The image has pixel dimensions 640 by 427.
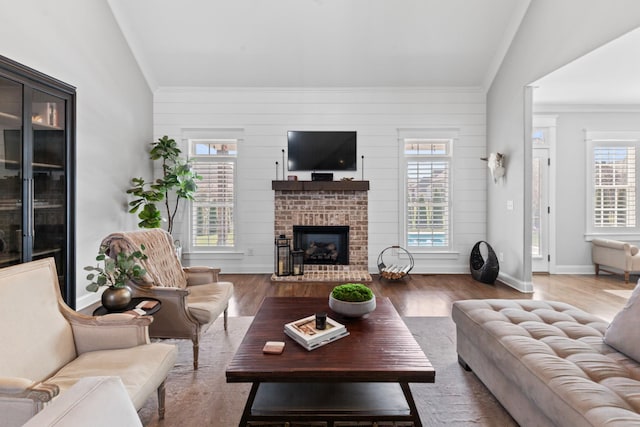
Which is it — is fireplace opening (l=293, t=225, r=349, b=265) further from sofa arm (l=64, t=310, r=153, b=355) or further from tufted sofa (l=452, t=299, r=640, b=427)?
sofa arm (l=64, t=310, r=153, b=355)

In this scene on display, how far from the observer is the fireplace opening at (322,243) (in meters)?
5.53

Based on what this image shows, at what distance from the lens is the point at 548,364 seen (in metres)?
1.55

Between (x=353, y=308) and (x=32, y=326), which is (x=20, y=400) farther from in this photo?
(x=353, y=308)

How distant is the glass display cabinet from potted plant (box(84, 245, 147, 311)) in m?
1.15

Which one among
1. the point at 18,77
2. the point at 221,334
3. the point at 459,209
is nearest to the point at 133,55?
the point at 18,77

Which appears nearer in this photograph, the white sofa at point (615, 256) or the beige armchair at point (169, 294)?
the beige armchair at point (169, 294)

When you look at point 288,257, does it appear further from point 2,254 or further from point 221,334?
point 2,254

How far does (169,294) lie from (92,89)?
9.90 ft

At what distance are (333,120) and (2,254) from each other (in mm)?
4349

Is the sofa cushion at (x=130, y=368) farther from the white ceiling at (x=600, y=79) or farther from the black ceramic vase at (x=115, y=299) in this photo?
the white ceiling at (x=600, y=79)

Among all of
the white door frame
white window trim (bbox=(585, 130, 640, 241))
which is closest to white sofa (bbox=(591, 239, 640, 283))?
white window trim (bbox=(585, 130, 640, 241))

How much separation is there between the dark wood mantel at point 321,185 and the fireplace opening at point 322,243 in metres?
0.64

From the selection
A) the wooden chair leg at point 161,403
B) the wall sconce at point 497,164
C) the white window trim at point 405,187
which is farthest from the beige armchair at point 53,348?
the wall sconce at point 497,164

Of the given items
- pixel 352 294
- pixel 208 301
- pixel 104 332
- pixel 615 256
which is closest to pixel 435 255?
pixel 615 256
